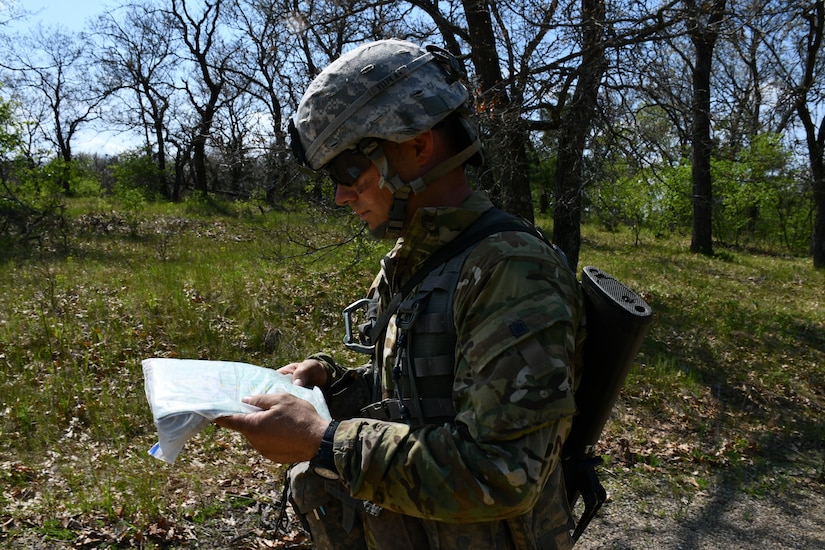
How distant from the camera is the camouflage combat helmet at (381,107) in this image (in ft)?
5.47

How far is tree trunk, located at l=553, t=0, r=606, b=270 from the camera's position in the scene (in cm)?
679

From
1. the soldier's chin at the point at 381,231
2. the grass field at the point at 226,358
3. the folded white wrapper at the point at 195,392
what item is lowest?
the grass field at the point at 226,358

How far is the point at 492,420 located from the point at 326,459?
0.41m

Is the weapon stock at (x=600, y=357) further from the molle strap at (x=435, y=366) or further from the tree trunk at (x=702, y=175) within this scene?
the tree trunk at (x=702, y=175)

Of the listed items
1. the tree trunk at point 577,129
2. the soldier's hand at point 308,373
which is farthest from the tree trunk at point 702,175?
the soldier's hand at point 308,373

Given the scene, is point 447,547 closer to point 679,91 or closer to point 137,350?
point 137,350

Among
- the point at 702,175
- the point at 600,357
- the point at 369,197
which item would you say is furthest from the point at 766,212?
the point at 369,197

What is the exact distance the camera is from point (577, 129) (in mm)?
7539

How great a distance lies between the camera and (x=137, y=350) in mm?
6402

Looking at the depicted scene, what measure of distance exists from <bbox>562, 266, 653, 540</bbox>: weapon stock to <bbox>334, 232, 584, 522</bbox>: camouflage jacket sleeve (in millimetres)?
213

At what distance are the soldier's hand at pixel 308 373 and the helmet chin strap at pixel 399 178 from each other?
65 centimetres

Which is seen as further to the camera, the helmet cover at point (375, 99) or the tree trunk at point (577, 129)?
the tree trunk at point (577, 129)

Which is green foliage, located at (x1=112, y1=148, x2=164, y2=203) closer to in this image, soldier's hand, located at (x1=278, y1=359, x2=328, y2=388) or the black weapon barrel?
soldier's hand, located at (x1=278, y1=359, x2=328, y2=388)

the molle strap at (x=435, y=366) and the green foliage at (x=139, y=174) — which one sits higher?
the green foliage at (x=139, y=174)
